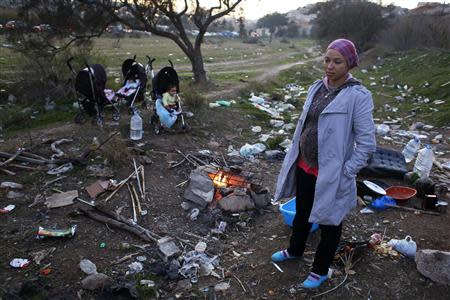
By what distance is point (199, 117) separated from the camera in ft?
27.3

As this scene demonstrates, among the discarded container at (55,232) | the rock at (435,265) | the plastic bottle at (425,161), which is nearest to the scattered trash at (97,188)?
the discarded container at (55,232)

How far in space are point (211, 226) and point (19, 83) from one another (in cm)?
750

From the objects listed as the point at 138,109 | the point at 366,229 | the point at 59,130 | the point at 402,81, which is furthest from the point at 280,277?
the point at 402,81

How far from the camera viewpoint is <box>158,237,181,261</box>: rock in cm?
374

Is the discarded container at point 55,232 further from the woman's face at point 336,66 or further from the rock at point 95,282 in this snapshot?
the woman's face at point 336,66

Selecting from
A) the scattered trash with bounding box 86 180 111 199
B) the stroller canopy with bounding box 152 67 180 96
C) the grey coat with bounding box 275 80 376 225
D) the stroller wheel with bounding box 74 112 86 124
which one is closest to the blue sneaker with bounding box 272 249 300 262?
the grey coat with bounding box 275 80 376 225

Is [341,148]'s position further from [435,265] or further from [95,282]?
[95,282]

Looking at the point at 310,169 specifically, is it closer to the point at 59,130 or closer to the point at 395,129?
the point at 59,130

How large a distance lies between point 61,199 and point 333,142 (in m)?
3.58

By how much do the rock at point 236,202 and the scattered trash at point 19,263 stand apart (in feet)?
7.06

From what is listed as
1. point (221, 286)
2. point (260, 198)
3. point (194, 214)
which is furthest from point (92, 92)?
point (221, 286)

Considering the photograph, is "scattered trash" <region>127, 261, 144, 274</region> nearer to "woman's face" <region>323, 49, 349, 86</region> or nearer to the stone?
the stone

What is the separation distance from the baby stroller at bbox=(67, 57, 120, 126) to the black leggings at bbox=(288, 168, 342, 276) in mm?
5271

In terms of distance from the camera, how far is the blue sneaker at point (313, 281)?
3156 mm
